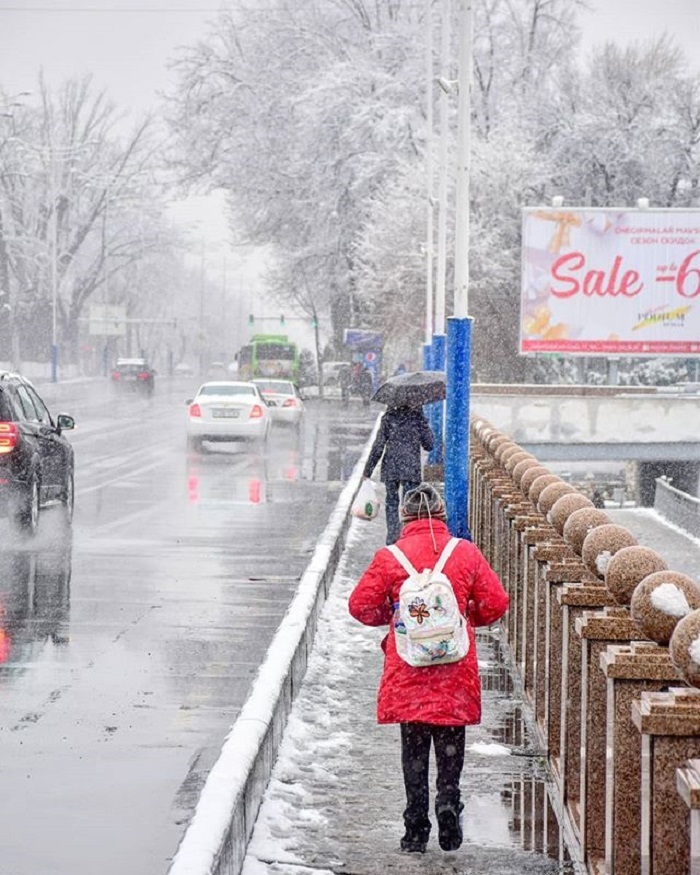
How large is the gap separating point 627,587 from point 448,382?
9648mm

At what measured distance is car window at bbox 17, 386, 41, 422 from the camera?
20031mm

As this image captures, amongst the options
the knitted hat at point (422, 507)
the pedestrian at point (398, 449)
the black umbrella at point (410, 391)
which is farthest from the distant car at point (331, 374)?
the knitted hat at point (422, 507)

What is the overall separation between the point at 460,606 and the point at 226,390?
29915mm

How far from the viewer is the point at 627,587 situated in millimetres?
6062

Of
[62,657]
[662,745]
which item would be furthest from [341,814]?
[62,657]

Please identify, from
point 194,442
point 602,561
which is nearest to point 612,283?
point 194,442

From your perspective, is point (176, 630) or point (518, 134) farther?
point (518, 134)

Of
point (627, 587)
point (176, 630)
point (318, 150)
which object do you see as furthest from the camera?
point (318, 150)

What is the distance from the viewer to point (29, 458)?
1927 centimetres

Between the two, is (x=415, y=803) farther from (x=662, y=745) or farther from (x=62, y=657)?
(x=62, y=657)

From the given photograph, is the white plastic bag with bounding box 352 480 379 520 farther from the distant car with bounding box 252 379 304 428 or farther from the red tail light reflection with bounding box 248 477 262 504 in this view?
the distant car with bounding box 252 379 304 428

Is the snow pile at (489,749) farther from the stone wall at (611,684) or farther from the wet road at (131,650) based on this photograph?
the wet road at (131,650)

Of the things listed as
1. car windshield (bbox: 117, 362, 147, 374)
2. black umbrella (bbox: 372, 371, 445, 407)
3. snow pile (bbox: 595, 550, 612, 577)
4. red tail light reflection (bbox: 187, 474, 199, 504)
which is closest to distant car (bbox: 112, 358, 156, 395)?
car windshield (bbox: 117, 362, 147, 374)

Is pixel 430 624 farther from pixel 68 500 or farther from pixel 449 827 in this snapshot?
pixel 68 500
